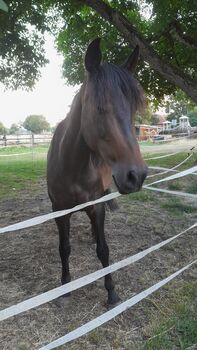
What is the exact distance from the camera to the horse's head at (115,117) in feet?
6.25

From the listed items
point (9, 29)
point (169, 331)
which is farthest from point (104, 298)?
point (9, 29)

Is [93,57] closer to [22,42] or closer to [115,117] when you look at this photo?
[115,117]

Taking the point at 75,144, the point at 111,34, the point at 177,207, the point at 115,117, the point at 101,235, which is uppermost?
the point at 111,34

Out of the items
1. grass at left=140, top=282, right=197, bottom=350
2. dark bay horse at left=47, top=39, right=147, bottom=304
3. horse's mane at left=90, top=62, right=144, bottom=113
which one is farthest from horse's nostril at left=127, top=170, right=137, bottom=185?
grass at left=140, top=282, right=197, bottom=350

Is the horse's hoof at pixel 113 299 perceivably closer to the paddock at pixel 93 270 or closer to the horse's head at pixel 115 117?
the paddock at pixel 93 270

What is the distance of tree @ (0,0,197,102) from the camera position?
23.2ft

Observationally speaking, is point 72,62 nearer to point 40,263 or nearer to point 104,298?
point 40,263

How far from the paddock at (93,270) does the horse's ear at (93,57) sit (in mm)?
1943

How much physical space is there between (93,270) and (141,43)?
203 inches

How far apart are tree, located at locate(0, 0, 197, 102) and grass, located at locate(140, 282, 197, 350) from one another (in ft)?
17.5

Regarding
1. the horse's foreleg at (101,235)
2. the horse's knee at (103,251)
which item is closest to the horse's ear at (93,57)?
the horse's foreleg at (101,235)

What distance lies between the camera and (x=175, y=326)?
262 centimetres

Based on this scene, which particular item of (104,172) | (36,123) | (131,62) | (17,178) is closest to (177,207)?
(104,172)

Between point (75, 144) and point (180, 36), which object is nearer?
point (75, 144)
